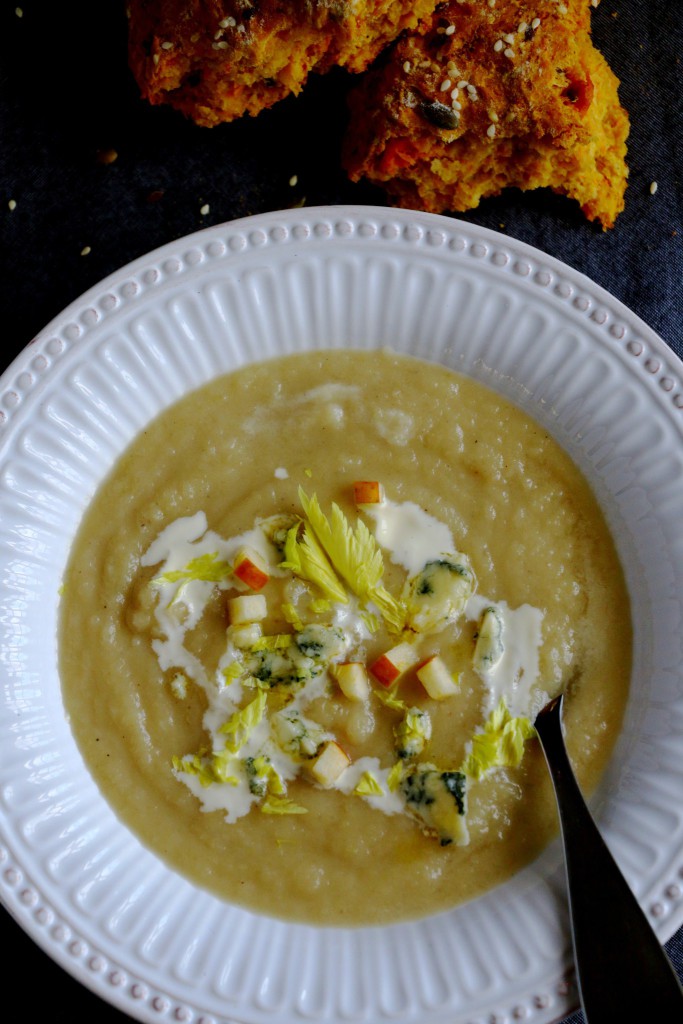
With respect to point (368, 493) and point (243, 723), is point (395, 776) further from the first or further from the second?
point (368, 493)

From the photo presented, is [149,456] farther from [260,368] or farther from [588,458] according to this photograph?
[588,458]

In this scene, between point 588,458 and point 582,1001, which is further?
point 588,458

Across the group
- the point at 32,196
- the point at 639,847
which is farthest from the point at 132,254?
the point at 639,847

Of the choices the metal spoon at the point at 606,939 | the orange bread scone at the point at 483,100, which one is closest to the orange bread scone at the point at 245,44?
the orange bread scone at the point at 483,100

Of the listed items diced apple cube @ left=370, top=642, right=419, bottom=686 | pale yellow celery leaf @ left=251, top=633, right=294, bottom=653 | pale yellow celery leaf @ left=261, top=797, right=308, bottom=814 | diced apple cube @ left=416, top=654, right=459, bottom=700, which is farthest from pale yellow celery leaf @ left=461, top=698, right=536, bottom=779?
pale yellow celery leaf @ left=251, top=633, right=294, bottom=653

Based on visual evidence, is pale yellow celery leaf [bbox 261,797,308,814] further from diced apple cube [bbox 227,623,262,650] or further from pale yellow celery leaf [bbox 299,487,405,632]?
pale yellow celery leaf [bbox 299,487,405,632]

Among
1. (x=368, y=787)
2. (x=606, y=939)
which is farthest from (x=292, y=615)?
(x=606, y=939)

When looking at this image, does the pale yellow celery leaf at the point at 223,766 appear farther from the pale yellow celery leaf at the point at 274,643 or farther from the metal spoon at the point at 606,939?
the metal spoon at the point at 606,939
